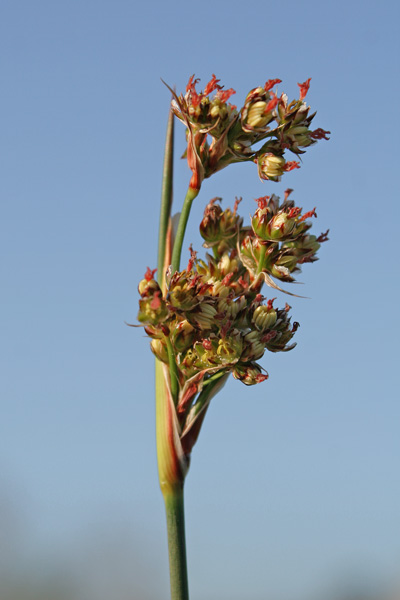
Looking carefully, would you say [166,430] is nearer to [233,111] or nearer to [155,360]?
[155,360]

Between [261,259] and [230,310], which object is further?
[261,259]

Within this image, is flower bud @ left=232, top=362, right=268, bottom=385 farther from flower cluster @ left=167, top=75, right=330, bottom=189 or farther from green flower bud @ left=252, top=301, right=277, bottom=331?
flower cluster @ left=167, top=75, right=330, bottom=189

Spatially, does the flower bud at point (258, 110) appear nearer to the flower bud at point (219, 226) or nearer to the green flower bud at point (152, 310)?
the flower bud at point (219, 226)

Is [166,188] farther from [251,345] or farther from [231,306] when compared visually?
[251,345]

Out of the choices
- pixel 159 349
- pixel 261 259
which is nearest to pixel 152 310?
pixel 159 349

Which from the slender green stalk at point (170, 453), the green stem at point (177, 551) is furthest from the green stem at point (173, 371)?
the green stem at point (177, 551)

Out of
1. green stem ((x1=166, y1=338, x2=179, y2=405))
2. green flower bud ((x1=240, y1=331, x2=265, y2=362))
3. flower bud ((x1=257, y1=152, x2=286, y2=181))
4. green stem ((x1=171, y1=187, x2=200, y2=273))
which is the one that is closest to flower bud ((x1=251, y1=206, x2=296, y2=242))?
flower bud ((x1=257, y1=152, x2=286, y2=181))
